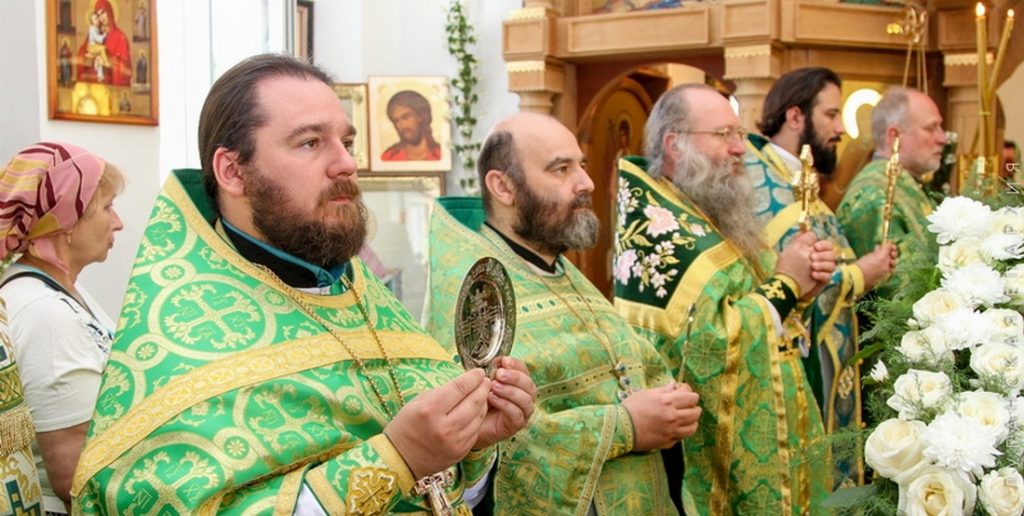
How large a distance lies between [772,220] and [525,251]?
1.53 m

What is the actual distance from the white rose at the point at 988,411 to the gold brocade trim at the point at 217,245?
3.71ft

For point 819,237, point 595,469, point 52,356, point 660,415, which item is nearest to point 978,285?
point 660,415

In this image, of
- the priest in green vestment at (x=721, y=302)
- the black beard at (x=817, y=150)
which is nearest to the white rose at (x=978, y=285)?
the priest in green vestment at (x=721, y=302)

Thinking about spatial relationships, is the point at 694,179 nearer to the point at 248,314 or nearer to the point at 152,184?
the point at 248,314

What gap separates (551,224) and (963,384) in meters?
1.27

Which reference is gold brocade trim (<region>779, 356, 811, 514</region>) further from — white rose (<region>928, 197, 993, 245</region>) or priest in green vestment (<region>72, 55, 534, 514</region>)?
priest in green vestment (<region>72, 55, 534, 514</region>)

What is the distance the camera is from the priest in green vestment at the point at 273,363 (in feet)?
6.50

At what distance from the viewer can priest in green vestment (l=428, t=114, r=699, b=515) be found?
10.0 feet

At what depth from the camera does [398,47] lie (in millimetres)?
11102

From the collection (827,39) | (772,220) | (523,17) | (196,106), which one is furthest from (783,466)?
(523,17)

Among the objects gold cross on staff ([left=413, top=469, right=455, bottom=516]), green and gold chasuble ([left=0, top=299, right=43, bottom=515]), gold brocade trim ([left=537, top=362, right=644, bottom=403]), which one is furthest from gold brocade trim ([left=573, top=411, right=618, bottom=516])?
green and gold chasuble ([left=0, top=299, right=43, bottom=515])

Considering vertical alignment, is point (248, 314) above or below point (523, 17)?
below

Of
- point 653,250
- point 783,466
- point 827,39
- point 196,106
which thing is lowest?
point 783,466

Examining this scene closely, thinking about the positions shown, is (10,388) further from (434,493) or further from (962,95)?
(962,95)
